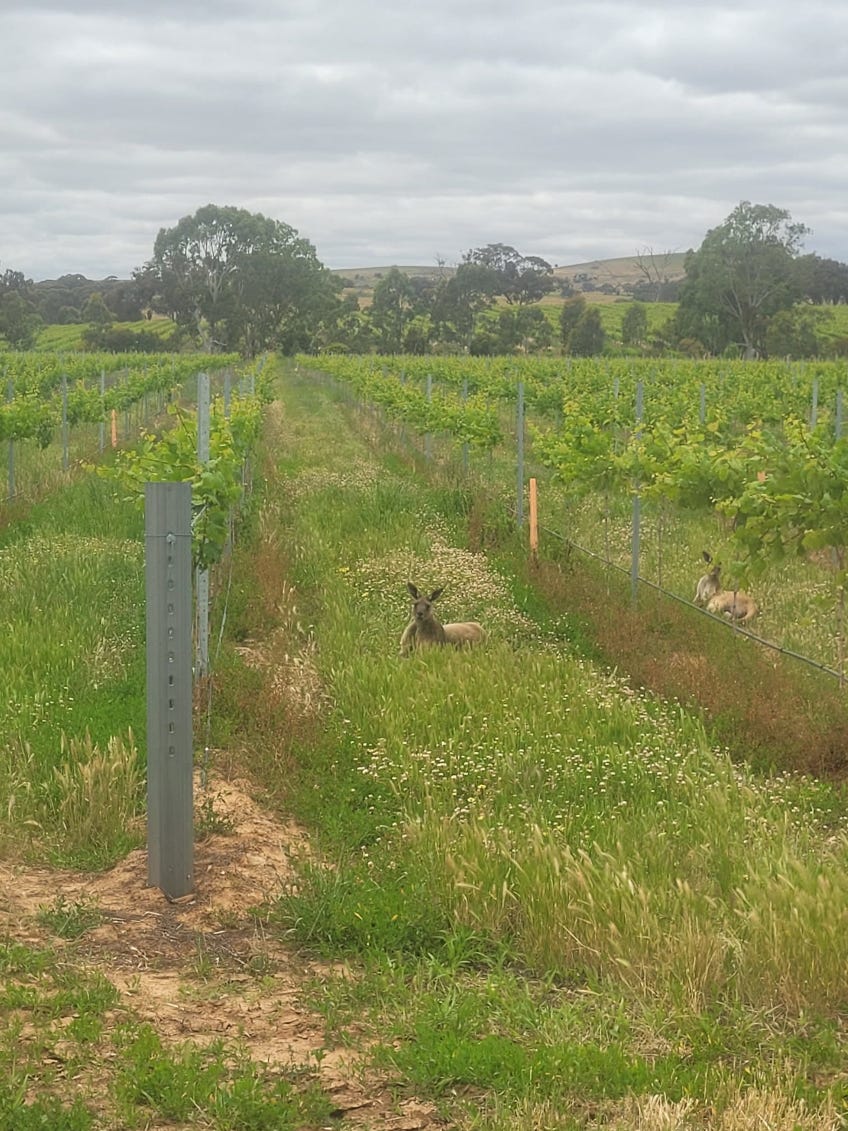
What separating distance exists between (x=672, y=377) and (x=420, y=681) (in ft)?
117

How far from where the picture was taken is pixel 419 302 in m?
95.2

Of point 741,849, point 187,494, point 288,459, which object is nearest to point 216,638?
point 187,494

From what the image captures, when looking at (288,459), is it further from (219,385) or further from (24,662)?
(219,385)

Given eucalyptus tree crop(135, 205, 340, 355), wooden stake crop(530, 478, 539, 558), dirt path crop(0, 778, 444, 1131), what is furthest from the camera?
eucalyptus tree crop(135, 205, 340, 355)

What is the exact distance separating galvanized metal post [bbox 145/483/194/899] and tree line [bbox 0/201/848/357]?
74014mm

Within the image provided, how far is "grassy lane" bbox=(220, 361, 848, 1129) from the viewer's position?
13.4ft

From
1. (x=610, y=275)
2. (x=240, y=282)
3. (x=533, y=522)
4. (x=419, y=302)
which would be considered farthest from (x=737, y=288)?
(x=610, y=275)

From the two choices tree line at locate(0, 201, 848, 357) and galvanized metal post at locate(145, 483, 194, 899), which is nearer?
galvanized metal post at locate(145, 483, 194, 899)

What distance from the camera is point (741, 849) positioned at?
580 cm

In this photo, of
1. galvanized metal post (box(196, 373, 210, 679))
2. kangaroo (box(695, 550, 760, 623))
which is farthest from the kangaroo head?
kangaroo (box(695, 550, 760, 623))

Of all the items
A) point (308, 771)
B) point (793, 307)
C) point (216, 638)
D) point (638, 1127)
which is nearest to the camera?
point (638, 1127)

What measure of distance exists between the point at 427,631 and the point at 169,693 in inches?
178

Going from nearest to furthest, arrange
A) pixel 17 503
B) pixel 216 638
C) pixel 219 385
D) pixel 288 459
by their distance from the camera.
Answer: pixel 216 638 → pixel 17 503 → pixel 288 459 → pixel 219 385

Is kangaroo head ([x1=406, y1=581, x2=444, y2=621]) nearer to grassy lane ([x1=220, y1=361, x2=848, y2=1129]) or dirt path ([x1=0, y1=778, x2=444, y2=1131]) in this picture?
grassy lane ([x1=220, y1=361, x2=848, y2=1129])
